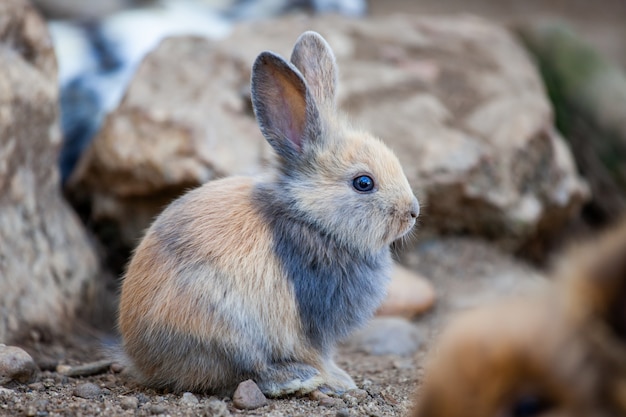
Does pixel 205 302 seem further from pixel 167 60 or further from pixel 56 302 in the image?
pixel 167 60

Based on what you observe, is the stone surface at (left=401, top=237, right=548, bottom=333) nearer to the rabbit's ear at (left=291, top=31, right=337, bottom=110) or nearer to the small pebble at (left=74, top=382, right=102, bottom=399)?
the rabbit's ear at (left=291, top=31, right=337, bottom=110)

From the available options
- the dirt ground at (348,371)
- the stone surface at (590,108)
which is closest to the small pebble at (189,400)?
the dirt ground at (348,371)

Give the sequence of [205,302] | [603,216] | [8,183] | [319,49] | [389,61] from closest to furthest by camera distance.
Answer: [205,302] < [319,49] < [8,183] < [389,61] < [603,216]

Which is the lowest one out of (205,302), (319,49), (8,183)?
(205,302)

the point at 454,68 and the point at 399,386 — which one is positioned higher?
the point at 454,68

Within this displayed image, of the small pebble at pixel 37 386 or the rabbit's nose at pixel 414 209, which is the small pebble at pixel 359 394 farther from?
the small pebble at pixel 37 386

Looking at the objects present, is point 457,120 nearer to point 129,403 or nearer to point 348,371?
point 348,371

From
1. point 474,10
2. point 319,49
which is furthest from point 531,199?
point 474,10

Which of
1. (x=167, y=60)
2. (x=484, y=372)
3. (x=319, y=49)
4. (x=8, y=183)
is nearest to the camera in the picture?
(x=484, y=372)
